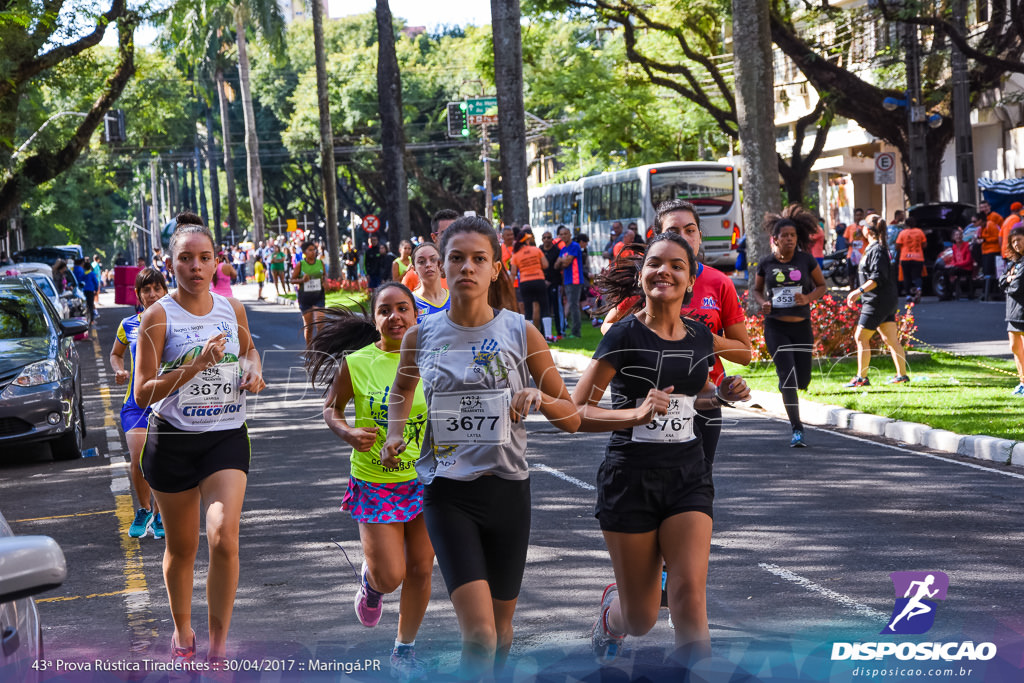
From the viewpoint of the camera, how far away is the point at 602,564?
7.27 meters

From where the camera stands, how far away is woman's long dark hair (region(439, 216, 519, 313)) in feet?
15.4

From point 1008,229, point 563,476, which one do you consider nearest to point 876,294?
point 563,476

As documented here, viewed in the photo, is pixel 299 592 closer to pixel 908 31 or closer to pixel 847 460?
pixel 847 460

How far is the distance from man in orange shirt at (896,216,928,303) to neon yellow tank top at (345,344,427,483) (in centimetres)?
2272

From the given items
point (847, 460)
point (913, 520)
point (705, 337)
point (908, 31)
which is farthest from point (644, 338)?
point (908, 31)

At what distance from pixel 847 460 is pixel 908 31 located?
19050 millimetres

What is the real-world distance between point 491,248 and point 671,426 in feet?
3.04

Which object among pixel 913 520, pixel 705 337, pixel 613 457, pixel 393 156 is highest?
pixel 393 156

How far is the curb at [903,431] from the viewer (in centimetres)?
1052

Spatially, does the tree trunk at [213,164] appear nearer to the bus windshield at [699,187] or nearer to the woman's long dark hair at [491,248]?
the bus windshield at [699,187]

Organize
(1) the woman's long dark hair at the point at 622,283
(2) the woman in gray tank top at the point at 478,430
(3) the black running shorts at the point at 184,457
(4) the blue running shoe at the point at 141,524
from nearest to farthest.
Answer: (2) the woman in gray tank top at the point at 478,430
(3) the black running shorts at the point at 184,457
(1) the woman's long dark hair at the point at 622,283
(4) the blue running shoe at the point at 141,524

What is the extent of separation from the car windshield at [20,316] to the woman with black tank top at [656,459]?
9.31 metres

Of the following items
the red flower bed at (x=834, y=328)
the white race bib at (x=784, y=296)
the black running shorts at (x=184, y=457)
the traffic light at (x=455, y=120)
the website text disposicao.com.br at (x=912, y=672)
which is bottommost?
the website text disposicao.com.br at (x=912, y=672)

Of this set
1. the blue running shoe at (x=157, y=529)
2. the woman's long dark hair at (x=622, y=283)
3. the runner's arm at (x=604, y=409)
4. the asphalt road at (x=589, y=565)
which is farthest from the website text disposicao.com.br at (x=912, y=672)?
the blue running shoe at (x=157, y=529)
